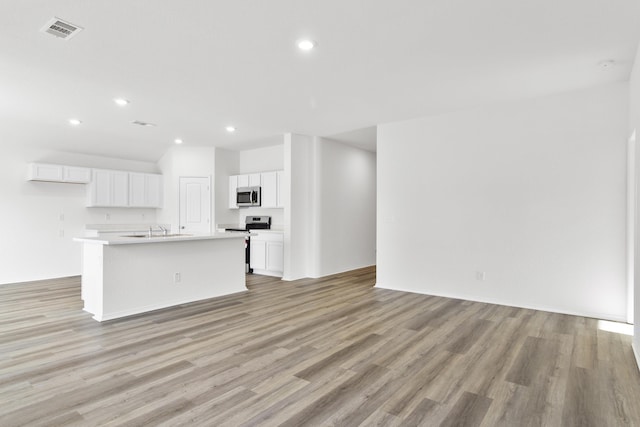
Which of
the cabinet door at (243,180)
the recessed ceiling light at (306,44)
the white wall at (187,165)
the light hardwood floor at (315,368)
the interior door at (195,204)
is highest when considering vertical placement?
the recessed ceiling light at (306,44)

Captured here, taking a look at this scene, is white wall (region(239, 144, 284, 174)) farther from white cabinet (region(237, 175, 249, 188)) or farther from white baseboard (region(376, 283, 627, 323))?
white baseboard (region(376, 283, 627, 323))

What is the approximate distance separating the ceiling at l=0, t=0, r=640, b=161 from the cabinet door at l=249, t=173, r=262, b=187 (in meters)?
2.06

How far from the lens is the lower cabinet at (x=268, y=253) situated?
677 cm

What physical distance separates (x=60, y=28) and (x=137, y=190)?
5253 millimetres

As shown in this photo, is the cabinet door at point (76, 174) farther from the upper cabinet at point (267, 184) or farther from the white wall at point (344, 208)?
the white wall at point (344, 208)

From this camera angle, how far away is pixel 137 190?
763 cm

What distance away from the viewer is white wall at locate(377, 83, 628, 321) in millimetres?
4086

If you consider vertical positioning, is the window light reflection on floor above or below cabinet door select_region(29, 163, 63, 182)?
below

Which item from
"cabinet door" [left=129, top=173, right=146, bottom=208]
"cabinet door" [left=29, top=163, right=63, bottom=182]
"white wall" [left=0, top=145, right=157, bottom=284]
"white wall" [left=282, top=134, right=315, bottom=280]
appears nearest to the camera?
"white wall" [left=0, top=145, right=157, bottom=284]

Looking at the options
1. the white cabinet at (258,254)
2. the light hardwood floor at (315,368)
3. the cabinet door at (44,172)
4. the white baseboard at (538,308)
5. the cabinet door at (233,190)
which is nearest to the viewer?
the light hardwood floor at (315,368)

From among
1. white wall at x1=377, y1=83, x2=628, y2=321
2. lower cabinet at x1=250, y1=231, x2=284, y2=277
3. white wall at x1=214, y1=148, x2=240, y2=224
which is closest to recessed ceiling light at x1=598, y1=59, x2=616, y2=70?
white wall at x1=377, y1=83, x2=628, y2=321

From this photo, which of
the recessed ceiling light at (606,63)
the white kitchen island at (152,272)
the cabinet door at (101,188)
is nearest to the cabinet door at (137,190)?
the cabinet door at (101,188)

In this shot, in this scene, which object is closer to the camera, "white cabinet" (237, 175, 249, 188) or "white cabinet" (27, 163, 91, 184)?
"white cabinet" (27, 163, 91, 184)

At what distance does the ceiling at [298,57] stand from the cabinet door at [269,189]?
6.02 ft
